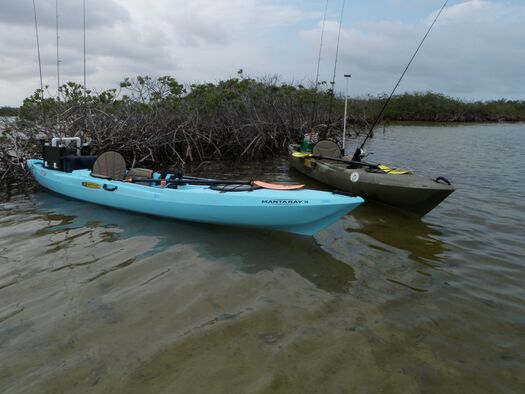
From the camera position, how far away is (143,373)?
10.8ft

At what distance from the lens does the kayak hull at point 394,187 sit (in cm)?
722

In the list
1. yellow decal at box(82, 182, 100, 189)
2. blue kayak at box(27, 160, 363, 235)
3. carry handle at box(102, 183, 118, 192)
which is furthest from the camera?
yellow decal at box(82, 182, 100, 189)

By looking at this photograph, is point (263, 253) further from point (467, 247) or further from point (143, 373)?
point (467, 247)

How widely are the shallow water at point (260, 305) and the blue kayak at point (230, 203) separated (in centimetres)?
29

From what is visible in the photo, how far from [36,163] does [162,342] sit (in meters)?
7.92

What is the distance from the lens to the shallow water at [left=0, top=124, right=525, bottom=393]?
3.31m

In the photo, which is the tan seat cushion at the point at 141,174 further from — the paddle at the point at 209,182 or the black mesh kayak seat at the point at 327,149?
the black mesh kayak seat at the point at 327,149

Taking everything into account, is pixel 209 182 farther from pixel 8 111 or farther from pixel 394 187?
pixel 8 111

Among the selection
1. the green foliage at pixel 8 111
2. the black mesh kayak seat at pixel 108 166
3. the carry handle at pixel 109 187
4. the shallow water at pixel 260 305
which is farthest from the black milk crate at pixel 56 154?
the green foliage at pixel 8 111

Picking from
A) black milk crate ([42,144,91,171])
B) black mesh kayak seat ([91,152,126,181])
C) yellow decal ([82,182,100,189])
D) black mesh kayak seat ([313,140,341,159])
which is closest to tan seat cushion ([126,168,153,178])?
black mesh kayak seat ([91,152,126,181])

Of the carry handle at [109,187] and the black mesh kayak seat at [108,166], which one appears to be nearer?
the carry handle at [109,187]

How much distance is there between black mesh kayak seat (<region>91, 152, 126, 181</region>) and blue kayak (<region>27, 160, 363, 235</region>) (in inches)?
7.5

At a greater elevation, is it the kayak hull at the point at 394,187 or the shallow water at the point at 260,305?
the kayak hull at the point at 394,187

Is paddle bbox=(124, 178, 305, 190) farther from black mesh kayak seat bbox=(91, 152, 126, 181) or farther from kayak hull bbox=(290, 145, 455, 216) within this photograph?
kayak hull bbox=(290, 145, 455, 216)
